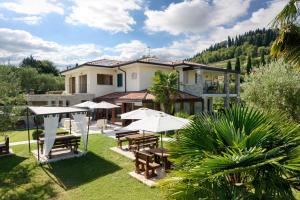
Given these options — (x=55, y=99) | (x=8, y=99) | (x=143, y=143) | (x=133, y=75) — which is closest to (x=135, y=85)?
(x=133, y=75)

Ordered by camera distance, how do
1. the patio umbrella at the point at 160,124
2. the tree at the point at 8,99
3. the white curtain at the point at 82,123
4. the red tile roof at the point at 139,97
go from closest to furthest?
the patio umbrella at the point at 160,124 → the tree at the point at 8,99 → the white curtain at the point at 82,123 → the red tile roof at the point at 139,97

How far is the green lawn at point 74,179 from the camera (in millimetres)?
8688

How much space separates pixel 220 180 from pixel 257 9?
14.5 metres

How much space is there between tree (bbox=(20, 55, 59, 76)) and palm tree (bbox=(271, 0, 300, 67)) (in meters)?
68.3

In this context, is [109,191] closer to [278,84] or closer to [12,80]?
[12,80]

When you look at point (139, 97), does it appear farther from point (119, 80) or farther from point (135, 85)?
point (119, 80)

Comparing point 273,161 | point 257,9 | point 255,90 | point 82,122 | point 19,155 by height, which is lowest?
point 19,155

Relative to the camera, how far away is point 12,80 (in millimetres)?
13977

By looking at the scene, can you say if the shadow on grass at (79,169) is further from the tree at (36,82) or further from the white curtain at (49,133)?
the tree at (36,82)

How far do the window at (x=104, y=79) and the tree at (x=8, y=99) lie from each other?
51.2 ft

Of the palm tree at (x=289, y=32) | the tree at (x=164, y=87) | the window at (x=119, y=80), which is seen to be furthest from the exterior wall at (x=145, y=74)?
the palm tree at (x=289, y=32)

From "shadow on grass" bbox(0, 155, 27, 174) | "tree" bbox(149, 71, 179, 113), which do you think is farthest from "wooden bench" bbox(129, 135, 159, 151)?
"tree" bbox(149, 71, 179, 113)

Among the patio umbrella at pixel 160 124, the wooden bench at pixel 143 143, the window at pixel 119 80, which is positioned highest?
the window at pixel 119 80

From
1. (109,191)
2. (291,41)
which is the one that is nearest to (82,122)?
(109,191)
